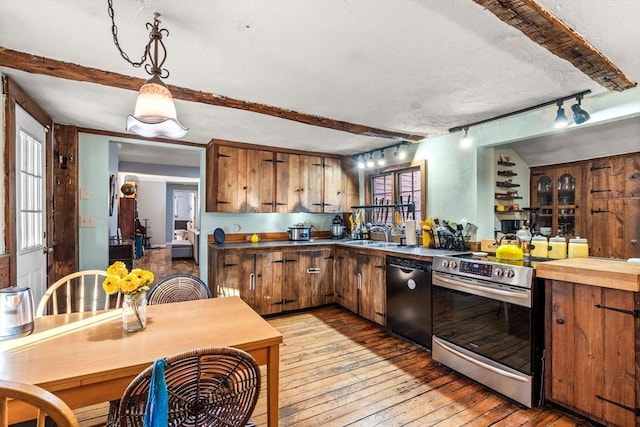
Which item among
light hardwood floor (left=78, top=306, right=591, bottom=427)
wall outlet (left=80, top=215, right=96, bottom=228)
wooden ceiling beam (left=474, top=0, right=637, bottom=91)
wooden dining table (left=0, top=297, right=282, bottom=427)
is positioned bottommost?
light hardwood floor (left=78, top=306, right=591, bottom=427)

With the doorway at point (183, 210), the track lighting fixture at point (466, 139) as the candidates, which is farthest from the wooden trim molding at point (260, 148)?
the doorway at point (183, 210)

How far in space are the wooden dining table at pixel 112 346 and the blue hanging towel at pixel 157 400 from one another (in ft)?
1.21

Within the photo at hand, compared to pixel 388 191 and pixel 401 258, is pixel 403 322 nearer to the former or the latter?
pixel 401 258

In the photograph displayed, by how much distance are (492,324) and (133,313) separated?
2.33 metres

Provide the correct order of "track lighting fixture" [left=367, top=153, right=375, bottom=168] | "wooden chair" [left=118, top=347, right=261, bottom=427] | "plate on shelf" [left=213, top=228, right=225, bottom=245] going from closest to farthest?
"wooden chair" [left=118, top=347, right=261, bottom=427] < "plate on shelf" [left=213, top=228, right=225, bottom=245] < "track lighting fixture" [left=367, top=153, right=375, bottom=168]

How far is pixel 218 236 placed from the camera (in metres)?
4.07

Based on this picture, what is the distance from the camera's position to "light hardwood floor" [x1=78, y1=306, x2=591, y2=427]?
6.38 ft

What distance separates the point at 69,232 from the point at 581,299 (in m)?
4.65

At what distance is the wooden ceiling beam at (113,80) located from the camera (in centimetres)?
187

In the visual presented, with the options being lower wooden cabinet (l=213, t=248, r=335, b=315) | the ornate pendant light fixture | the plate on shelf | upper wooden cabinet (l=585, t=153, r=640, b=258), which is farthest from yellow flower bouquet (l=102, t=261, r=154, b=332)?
upper wooden cabinet (l=585, t=153, r=640, b=258)

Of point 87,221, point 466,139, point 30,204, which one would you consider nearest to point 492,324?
point 466,139

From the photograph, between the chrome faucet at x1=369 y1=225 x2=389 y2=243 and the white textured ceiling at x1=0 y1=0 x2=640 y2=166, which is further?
the chrome faucet at x1=369 y1=225 x2=389 y2=243

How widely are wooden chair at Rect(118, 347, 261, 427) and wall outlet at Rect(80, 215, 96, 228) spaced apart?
11.1ft

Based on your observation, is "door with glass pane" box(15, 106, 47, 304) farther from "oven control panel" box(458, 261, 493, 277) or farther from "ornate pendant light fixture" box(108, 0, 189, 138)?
"oven control panel" box(458, 261, 493, 277)
